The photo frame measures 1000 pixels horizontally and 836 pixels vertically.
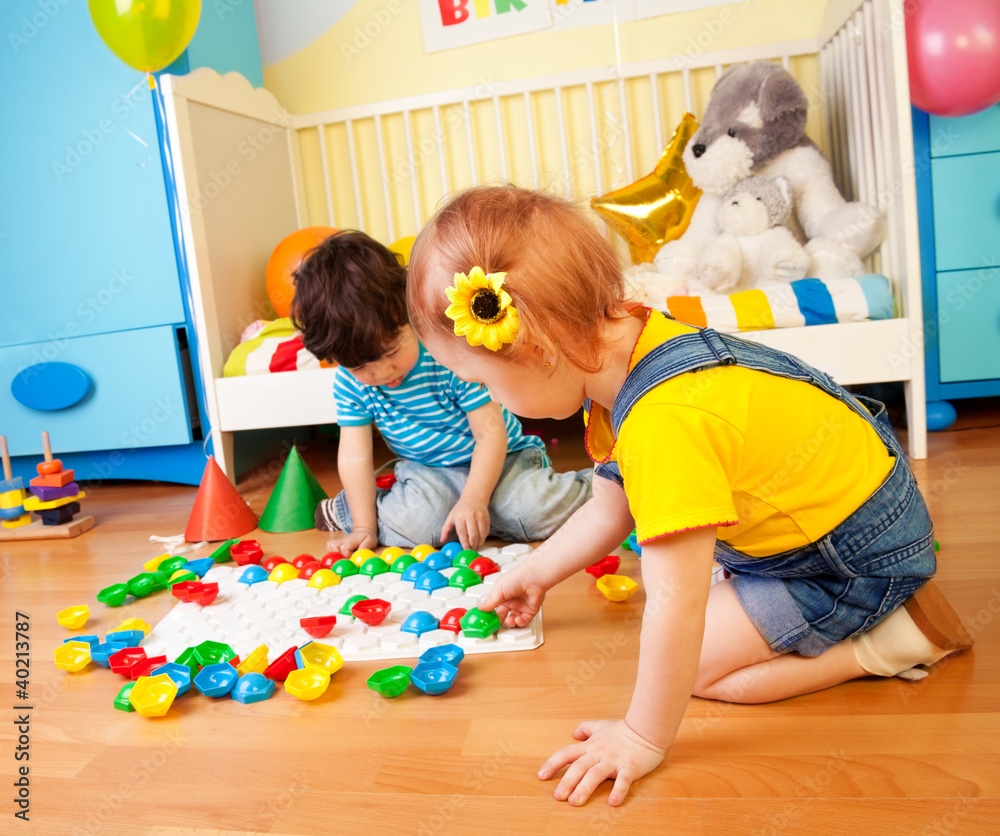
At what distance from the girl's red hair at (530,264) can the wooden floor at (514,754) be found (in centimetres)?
32

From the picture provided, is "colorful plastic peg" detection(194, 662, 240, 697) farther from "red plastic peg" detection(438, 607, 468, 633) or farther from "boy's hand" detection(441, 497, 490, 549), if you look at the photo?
"boy's hand" detection(441, 497, 490, 549)

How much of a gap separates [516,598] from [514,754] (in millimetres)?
215

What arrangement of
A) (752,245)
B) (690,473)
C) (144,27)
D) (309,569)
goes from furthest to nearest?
(752,245) < (144,27) < (309,569) < (690,473)

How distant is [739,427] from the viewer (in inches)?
23.8

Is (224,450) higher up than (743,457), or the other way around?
(743,457)

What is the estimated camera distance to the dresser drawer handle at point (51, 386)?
177 centimetres

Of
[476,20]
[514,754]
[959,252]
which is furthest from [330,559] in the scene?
[476,20]

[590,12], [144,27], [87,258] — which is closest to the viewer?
[144,27]

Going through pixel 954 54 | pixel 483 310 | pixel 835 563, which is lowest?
pixel 835 563

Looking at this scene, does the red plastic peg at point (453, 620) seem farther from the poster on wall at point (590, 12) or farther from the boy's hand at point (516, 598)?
the poster on wall at point (590, 12)

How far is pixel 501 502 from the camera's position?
1.22 m

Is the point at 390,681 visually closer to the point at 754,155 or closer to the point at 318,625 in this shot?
the point at 318,625

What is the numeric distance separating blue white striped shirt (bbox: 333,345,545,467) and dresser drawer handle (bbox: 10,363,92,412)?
0.81 m

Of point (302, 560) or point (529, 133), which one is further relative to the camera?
point (529, 133)
